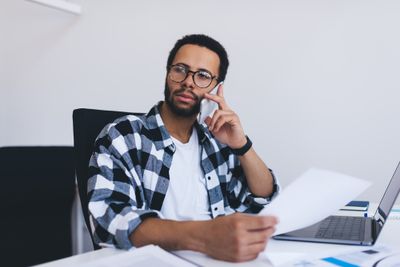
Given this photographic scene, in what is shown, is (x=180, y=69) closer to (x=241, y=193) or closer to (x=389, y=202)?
(x=241, y=193)

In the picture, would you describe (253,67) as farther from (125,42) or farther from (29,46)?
(29,46)

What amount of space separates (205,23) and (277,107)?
0.54 metres

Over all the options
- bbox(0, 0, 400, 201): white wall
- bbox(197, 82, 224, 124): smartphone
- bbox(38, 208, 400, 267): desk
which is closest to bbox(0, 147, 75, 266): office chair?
bbox(0, 0, 400, 201): white wall

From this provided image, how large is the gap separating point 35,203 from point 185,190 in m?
1.04

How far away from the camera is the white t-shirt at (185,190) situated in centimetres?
114

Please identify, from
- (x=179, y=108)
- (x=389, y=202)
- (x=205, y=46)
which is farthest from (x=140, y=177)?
(x=389, y=202)

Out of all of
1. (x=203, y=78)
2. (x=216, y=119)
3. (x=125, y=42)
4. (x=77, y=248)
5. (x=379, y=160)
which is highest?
(x=125, y=42)

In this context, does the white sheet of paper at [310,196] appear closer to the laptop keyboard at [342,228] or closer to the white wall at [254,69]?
the laptop keyboard at [342,228]

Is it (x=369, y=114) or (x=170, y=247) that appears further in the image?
(x=369, y=114)

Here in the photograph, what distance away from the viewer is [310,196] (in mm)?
684

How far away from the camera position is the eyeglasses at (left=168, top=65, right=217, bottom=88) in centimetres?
125

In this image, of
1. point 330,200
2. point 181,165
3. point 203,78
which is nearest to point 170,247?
point 330,200

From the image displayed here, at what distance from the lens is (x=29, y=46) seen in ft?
7.38

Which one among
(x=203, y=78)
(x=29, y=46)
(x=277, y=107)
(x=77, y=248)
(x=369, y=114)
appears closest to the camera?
(x=203, y=78)
